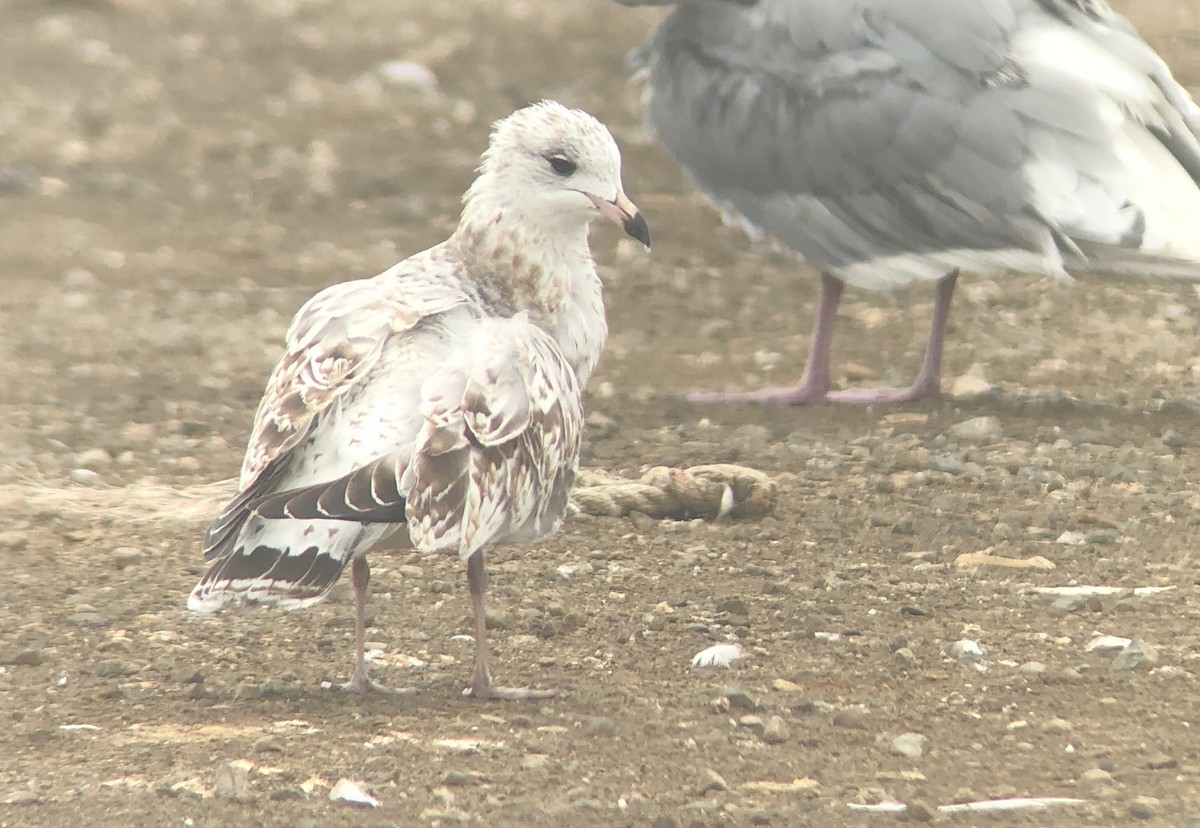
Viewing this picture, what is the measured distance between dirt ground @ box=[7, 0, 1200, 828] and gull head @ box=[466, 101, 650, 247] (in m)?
0.93

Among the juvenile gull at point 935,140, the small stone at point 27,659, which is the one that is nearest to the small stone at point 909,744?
the small stone at point 27,659

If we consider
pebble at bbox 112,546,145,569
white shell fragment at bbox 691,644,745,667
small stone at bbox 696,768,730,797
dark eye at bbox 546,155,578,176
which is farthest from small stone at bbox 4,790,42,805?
dark eye at bbox 546,155,578,176

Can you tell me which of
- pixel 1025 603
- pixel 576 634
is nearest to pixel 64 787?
pixel 576 634

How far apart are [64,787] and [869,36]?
4051 mm

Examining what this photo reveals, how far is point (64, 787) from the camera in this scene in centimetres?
366

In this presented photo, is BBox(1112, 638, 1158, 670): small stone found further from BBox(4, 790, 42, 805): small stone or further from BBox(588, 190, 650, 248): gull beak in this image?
BBox(4, 790, 42, 805): small stone

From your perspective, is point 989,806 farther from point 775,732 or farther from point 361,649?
point 361,649

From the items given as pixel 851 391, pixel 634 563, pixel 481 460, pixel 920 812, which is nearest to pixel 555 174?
pixel 481 460

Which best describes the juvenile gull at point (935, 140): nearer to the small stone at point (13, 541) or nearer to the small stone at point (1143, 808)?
the small stone at point (13, 541)

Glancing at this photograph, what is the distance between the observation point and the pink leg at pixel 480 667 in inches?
164

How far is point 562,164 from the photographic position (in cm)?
463

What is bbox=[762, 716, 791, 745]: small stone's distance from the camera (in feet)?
13.0

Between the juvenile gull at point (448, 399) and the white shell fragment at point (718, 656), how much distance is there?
42cm

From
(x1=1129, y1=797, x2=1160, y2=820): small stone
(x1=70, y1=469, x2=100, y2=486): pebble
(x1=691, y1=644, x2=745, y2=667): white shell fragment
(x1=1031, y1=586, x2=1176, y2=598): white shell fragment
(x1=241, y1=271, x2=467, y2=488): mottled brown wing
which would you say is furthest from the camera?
(x1=70, y1=469, x2=100, y2=486): pebble
